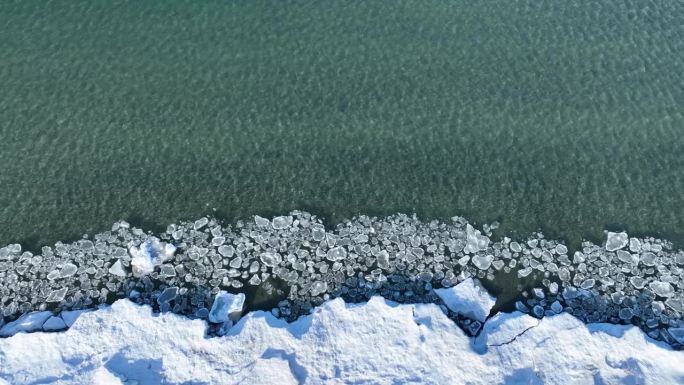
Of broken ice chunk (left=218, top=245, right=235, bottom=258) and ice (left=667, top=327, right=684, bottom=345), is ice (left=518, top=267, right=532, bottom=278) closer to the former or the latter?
ice (left=667, top=327, right=684, bottom=345)

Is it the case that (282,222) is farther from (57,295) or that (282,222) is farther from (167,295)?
(57,295)

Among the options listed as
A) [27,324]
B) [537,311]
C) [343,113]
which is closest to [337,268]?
[537,311]

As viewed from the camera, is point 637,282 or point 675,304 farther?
point 637,282

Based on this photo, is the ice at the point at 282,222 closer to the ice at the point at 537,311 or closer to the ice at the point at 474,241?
the ice at the point at 474,241

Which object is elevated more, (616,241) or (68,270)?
(68,270)

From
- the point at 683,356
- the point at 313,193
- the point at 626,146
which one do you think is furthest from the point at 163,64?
the point at 683,356

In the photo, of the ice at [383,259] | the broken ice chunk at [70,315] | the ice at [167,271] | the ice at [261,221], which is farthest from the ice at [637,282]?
the broken ice chunk at [70,315]
